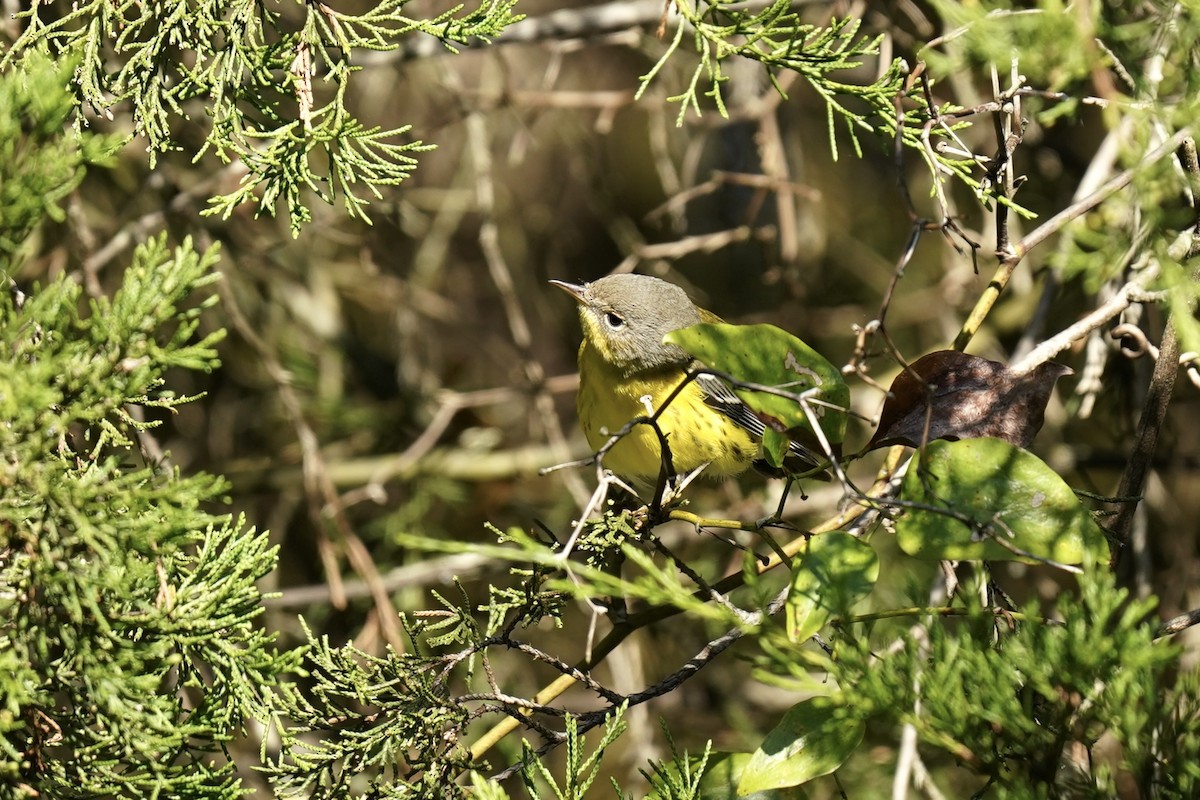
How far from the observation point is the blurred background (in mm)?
3621

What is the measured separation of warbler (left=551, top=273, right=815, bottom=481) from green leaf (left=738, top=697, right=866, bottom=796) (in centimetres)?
138

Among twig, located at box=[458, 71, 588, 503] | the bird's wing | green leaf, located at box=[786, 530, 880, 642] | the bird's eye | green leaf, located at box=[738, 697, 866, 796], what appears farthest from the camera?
twig, located at box=[458, 71, 588, 503]

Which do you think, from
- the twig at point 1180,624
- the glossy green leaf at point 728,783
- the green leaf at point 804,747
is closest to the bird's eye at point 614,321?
the glossy green leaf at point 728,783

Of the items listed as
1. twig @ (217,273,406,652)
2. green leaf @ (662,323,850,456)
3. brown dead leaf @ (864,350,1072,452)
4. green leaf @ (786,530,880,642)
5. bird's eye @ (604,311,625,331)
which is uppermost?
green leaf @ (662,323,850,456)

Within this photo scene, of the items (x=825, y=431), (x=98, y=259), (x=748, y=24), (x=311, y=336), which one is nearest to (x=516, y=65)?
(x=311, y=336)

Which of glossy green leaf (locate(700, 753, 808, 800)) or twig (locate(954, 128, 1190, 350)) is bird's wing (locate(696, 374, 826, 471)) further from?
glossy green leaf (locate(700, 753, 808, 800))

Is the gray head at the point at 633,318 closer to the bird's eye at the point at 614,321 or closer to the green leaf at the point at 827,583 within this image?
the bird's eye at the point at 614,321

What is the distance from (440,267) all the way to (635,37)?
268 centimetres

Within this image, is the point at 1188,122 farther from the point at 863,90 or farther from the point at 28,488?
the point at 28,488

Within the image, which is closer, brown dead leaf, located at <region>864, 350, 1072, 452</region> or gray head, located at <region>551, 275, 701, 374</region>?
brown dead leaf, located at <region>864, 350, 1072, 452</region>

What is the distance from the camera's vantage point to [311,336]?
16.4 ft

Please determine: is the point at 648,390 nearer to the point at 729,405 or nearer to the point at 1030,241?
the point at 729,405

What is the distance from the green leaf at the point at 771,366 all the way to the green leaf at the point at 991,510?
0.69 feet

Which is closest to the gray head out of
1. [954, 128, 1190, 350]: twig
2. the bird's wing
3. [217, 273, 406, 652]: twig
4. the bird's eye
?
the bird's eye
